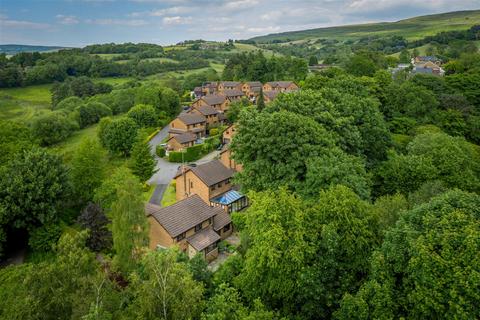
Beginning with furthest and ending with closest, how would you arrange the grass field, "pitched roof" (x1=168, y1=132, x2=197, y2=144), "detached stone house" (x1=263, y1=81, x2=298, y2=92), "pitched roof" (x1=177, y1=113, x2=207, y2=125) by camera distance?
"detached stone house" (x1=263, y1=81, x2=298, y2=92) < the grass field < "pitched roof" (x1=177, y1=113, x2=207, y2=125) < "pitched roof" (x1=168, y1=132, x2=197, y2=144)

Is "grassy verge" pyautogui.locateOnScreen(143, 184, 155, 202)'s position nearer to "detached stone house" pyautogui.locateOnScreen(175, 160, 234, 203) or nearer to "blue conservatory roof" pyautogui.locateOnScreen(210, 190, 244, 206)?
"detached stone house" pyautogui.locateOnScreen(175, 160, 234, 203)

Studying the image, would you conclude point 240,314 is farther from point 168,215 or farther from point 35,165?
point 35,165

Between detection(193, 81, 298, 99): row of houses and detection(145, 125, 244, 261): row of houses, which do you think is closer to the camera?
detection(145, 125, 244, 261): row of houses

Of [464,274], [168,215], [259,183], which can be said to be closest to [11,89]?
[168,215]

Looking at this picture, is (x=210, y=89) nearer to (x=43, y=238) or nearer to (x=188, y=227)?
(x=43, y=238)

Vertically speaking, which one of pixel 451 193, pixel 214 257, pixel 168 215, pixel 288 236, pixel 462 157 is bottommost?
pixel 214 257

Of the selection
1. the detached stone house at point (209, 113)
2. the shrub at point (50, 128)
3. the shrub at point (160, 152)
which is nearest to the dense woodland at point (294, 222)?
the shrub at point (160, 152)

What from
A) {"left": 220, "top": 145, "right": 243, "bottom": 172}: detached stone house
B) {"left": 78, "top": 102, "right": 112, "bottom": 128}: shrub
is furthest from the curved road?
{"left": 78, "top": 102, "right": 112, "bottom": 128}: shrub
